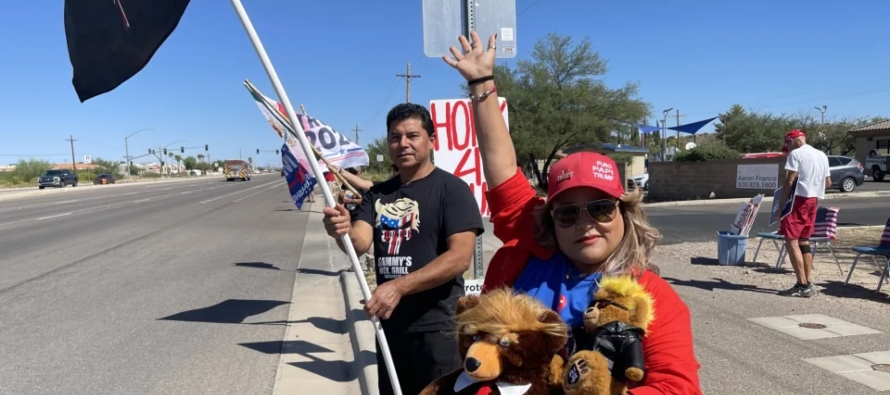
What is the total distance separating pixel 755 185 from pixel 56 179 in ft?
190

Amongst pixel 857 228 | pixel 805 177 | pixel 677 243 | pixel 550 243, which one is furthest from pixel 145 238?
pixel 857 228

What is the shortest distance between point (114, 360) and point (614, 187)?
499 cm

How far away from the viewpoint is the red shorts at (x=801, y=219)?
256 inches

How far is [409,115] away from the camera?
292 centimetres

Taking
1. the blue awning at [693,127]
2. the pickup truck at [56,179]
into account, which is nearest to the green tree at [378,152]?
the pickup truck at [56,179]

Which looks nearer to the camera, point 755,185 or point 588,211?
point 588,211

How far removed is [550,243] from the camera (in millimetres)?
1835

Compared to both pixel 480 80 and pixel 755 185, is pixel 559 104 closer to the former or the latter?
pixel 755 185

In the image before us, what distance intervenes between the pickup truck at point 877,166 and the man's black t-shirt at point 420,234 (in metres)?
38.3

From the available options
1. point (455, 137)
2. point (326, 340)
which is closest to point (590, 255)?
point (455, 137)

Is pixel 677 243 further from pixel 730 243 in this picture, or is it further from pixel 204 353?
pixel 204 353

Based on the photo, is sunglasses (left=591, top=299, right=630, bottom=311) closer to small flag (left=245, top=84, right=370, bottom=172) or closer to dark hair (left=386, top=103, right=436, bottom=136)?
dark hair (left=386, top=103, right=436, bottom=136)

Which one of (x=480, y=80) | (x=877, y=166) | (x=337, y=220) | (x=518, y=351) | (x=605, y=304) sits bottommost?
(x=877, y=166)

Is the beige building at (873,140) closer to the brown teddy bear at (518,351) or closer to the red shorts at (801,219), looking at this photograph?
the red shorts at (801,219)
